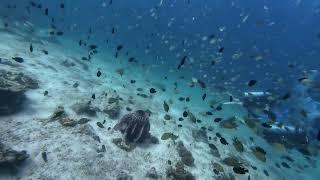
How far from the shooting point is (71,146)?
11.2 meters

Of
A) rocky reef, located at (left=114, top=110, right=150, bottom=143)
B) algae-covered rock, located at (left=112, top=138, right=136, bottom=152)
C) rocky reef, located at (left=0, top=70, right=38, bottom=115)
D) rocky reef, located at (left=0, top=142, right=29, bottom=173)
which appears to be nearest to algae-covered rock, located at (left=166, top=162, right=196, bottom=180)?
algae-covered rock, located at (left=112, top=138, right=136, bottom=152)

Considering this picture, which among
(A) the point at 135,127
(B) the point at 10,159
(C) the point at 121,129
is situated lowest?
(B) the point at 10,159

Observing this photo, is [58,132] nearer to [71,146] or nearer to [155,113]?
[71,146]

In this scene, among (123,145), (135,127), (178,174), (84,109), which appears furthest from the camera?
(84,109)

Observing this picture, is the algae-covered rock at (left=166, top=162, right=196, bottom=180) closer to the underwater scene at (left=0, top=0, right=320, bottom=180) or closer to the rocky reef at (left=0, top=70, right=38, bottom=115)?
the underwater scene at (left=0, top=0, right=320, bottom=180)

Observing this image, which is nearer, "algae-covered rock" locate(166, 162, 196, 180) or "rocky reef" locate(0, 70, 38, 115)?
"algae-covered rock" locate(166, 162, 196, 180)

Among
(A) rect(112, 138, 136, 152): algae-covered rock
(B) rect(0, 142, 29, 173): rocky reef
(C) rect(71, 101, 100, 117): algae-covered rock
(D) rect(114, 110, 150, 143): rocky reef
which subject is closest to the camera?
(B) rect(0, 142, 29, 173): rocky reef

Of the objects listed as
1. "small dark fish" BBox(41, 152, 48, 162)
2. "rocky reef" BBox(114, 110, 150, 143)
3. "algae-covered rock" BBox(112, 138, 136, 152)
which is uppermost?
"rocky reef" BBox(114, 110, 150, 143)

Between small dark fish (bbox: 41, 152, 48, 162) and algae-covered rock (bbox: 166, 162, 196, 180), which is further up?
small dark fish (bbox: 41, 152, 48, 162)

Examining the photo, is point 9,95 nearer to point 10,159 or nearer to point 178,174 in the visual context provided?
point 10,159

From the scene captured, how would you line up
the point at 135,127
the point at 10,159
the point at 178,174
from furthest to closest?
the point at 135,127 < the point at 178,174 < the point at 10,159

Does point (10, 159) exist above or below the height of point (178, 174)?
above

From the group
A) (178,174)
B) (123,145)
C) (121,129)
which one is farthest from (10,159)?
(178,174)

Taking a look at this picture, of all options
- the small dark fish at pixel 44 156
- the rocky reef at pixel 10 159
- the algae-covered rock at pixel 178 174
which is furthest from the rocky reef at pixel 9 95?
the algae-covered rock at pixel 178 174
